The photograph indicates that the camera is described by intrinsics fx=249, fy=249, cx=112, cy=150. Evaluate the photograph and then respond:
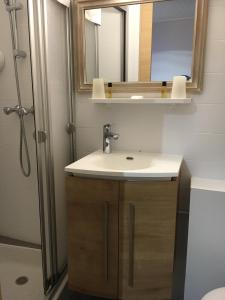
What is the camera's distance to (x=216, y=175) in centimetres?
154

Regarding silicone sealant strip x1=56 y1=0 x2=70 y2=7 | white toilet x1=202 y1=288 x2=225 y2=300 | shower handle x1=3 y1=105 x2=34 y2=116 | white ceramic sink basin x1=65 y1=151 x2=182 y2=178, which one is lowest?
white toilet x1=202 y1=288 x2=225 y2=300

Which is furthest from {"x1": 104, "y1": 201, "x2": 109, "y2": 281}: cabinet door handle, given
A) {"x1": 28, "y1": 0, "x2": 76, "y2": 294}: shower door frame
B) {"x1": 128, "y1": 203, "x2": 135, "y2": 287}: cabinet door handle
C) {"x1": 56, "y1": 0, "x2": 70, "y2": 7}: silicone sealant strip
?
{"x1": 56, "y1": 0, "x2": 70, "y2": 7}: silicone sealant strip

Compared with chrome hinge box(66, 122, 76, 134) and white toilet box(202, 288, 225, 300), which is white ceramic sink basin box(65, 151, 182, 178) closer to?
chrome hinge box(66, 122, 76, 134)

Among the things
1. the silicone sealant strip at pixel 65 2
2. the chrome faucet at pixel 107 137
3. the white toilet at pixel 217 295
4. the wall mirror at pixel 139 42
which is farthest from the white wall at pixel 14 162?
the white toilet at pixel 217 295

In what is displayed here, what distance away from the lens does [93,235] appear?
4.27 ft

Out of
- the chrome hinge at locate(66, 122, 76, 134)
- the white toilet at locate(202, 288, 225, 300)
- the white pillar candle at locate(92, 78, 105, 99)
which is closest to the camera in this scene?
the white toilet at locate(202, 288, 225, 300)

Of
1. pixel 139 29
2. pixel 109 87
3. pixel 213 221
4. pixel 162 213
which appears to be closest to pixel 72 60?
pixel 109 87

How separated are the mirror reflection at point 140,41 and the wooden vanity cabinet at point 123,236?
72cm

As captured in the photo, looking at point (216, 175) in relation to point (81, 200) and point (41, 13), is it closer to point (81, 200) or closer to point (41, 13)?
point (81, 200)

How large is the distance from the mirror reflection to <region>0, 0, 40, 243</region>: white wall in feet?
1.34

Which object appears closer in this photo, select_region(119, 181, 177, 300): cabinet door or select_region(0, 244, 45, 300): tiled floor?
select_region(119, 181, 177, 300): cabinet door

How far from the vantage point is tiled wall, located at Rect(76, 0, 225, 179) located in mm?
1424

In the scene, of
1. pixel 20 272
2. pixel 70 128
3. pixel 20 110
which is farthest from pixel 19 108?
pixel 20 272

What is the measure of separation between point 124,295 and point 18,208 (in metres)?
1.01
